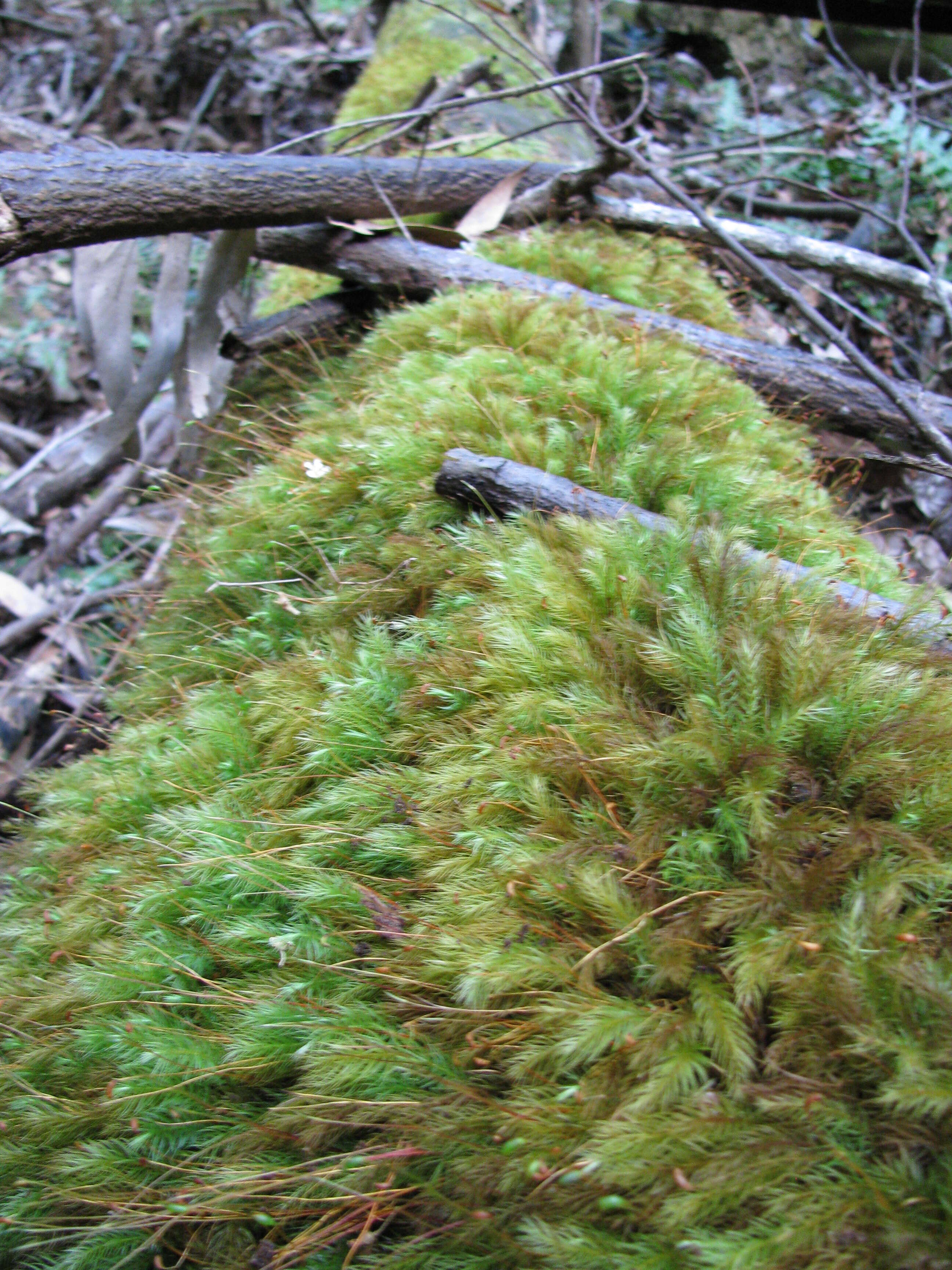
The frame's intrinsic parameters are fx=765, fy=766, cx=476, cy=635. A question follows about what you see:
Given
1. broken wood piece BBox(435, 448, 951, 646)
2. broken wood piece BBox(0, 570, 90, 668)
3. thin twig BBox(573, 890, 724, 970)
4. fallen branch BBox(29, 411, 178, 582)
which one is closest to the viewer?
thin twig BBox(573, 890, 724, 970)

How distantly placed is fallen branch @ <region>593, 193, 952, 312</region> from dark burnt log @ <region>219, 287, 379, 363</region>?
139cm

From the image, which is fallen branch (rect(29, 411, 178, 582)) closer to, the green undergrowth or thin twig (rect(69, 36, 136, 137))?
the green undergrowth

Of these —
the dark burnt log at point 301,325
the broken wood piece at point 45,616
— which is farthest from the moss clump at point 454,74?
the broken wood piece at point 45,616

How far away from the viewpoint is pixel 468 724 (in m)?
1.86

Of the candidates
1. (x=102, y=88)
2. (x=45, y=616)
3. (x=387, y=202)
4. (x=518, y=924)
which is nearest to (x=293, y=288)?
(x=387, y=202)

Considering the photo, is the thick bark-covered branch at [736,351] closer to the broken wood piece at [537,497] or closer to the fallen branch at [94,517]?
the broken wood piece at [537,497]

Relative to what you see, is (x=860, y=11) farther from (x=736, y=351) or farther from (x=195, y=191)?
(x=195, y=191)

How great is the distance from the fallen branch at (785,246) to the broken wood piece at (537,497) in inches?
81.6

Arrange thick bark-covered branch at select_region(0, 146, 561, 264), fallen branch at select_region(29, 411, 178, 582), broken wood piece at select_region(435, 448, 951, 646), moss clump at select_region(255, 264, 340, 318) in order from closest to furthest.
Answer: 1. broken wood piece at select_region(435, 448, 951, 646)
2. thick bark-covered branch at select_region(0, 146, 561, 264)
3. moss clump at select_region(255, 264, 340, 318)
4. fallen branch at select_region(29, 411, 178, 582)

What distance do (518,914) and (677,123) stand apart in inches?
272

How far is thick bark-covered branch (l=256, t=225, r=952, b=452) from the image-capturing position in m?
3.22

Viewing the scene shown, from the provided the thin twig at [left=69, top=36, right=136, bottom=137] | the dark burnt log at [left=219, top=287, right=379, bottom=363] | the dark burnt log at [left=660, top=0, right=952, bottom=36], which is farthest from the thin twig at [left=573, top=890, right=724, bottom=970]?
the thin twig at [left=69, top=36, right=136, bottom=137]

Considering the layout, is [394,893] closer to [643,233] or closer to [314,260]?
[314,260]

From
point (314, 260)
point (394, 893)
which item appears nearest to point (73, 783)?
point (394, 893)
